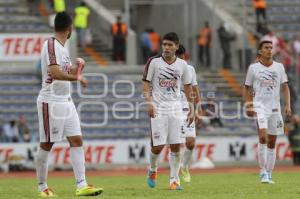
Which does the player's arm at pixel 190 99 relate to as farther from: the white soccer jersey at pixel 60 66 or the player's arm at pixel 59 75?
the player's arm at pixel 59 75

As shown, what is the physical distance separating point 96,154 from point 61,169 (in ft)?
3.98

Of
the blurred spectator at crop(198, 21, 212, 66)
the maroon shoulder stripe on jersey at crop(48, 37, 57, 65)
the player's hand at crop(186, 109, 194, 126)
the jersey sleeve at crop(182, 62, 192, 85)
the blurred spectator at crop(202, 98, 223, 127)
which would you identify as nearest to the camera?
the maroon shoulder stripe on jersey at crop(48, 37, 57, 65)

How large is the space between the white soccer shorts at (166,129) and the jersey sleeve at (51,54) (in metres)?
2.61

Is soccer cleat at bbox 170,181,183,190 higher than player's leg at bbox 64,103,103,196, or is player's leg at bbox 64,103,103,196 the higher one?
Answer: player's leg at bbox 64,103,103,196

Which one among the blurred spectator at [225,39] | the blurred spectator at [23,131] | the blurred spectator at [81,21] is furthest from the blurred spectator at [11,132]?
the blurred spectator at [225,39]

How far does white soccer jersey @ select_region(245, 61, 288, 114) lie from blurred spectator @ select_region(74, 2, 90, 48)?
660 inches

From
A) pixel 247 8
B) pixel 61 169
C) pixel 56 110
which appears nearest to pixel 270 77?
pixel 56 110

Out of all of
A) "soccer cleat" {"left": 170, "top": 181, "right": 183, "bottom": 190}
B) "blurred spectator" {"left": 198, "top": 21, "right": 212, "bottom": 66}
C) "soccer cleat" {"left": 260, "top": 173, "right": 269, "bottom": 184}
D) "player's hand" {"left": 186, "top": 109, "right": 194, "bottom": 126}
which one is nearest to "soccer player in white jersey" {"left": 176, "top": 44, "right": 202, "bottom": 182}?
"player's hand" {"left": 186, "top": 109, "right": 194, "bottom": 126}

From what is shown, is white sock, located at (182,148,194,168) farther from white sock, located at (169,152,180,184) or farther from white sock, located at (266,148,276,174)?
white sock, located at (169,152,180,184)

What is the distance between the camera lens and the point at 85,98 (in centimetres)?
3184

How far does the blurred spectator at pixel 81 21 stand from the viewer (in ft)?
112

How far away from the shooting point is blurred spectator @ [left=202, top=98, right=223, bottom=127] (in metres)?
31.1

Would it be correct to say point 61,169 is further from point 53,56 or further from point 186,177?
point 53,56

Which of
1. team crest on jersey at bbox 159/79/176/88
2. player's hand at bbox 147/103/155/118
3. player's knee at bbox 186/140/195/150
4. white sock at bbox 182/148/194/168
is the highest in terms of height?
team crest on jersey at bbox 159/79/176/88
